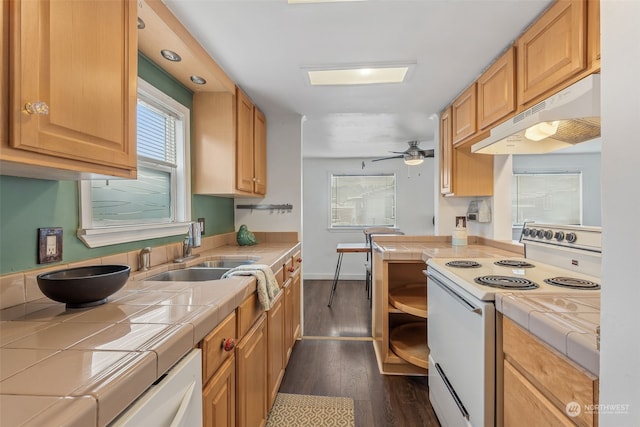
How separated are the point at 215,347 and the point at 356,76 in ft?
6.37

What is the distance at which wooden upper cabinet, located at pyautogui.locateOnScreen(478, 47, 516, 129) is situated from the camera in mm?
1675

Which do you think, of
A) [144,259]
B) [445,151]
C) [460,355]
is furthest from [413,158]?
[144,259]

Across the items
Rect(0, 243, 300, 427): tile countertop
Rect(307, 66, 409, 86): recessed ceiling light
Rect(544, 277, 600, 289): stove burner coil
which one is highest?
Rect(307, 66, 409, 86): recessed ceiling light

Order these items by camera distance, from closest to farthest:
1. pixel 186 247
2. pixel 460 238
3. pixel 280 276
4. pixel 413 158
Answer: pixel 186 247
pixel 280 276
pixel 460 238
pixel 413 158

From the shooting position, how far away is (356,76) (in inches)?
83.5

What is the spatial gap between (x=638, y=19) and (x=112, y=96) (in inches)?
50.3

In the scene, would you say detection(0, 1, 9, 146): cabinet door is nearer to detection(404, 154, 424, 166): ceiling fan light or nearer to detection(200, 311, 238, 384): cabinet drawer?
detection(200, 311, 238, 384): cabinet drawer

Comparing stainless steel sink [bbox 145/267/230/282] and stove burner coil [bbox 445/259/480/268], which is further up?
stove burner coil [bbox 445/259/480/268]

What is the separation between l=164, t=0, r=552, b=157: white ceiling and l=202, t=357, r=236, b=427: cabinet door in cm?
155

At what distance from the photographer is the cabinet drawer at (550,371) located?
70 cm

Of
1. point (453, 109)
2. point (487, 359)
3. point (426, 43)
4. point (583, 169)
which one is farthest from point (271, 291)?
point (583, 169)

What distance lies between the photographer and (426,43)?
1.65 m

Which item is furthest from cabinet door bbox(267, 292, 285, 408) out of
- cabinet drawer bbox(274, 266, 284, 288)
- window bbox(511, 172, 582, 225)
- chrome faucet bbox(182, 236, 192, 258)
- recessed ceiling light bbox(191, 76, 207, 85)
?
window bbox(511, 172, 582, 225)

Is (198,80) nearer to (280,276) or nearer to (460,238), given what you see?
(280,276)
